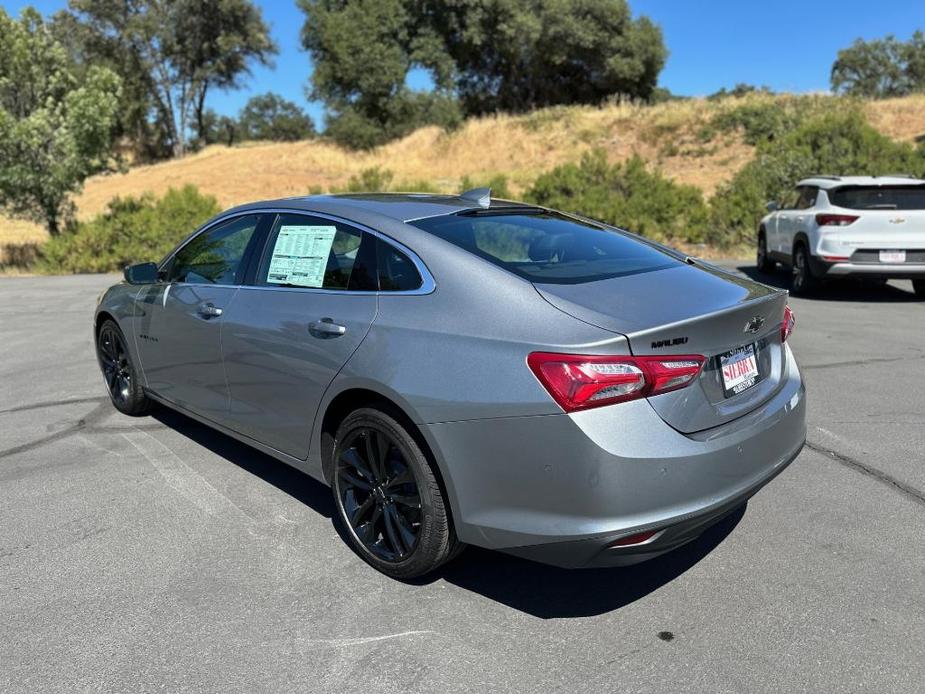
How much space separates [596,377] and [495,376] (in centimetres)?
36

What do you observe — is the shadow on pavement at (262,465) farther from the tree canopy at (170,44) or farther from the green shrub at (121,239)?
the tree canopy at (170,44)

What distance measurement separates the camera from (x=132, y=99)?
48.3m

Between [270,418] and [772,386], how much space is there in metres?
2.38

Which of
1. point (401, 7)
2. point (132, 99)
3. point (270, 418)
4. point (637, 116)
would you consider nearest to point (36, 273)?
point (270, 418)

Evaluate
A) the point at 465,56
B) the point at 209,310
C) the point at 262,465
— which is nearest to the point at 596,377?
the point at 209,310

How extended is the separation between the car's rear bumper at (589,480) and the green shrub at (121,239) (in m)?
16.6

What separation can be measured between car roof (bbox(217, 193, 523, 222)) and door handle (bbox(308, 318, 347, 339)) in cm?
58

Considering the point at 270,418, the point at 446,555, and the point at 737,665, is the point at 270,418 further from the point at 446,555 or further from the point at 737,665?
the point at 737,665

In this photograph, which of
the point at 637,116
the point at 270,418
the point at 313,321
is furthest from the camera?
the point at 637,116

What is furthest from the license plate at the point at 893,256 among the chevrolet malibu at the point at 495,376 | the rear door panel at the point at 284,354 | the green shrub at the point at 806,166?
the rear door panel at the point at 284,354

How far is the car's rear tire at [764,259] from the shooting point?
1279 centimetres

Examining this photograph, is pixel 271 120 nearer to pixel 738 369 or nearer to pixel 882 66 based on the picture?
pixel 882 66

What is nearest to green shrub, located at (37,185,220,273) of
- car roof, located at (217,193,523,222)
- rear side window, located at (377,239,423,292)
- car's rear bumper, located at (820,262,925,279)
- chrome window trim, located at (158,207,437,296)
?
car's rear bumper, located at (820,262,925,279)

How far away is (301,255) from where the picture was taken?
3736 millimetres
